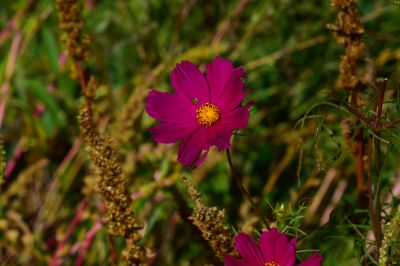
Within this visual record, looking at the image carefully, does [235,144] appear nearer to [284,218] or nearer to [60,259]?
[60,259]

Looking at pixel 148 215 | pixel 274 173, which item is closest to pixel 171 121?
pixel 148 215

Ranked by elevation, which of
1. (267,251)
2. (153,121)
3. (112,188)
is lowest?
(267,251)

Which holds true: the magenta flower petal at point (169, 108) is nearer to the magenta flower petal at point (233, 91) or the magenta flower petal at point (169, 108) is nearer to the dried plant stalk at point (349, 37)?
the magenta flower petal at point (233, 91)

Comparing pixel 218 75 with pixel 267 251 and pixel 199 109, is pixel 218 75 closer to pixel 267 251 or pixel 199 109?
pixel 199 109

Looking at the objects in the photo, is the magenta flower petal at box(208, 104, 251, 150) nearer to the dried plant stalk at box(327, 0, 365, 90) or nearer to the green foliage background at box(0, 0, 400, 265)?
the dried plant stalk at box(327, 0, 365, 90)

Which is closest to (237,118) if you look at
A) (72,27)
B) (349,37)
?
(349,37)

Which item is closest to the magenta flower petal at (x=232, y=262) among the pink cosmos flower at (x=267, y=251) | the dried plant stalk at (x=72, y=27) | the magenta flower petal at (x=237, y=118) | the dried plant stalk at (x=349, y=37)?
the pink cosmos flower at (x=267, y=251)

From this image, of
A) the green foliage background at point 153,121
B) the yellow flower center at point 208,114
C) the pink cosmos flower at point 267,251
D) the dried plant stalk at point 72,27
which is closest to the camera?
the pink cosmos flower at point 267,251
